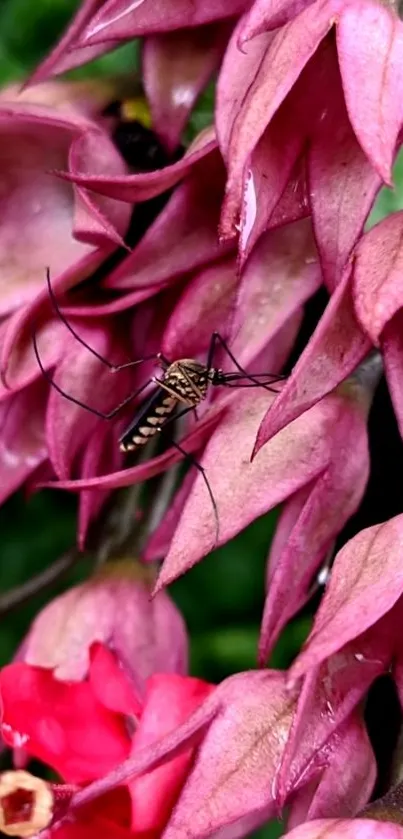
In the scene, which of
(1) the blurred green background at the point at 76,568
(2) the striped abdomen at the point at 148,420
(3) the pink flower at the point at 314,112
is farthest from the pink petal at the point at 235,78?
(1) the blurred green background at the point at 76,568

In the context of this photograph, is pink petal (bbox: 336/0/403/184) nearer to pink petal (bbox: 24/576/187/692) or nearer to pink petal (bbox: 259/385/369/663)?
pink petal (bbox: 259/385/369/663)

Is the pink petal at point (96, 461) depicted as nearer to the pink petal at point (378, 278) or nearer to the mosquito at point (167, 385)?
the mosquito at point (167, 385)

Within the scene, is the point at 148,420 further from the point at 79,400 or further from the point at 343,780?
the point at 343,780

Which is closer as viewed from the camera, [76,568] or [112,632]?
[112,632]

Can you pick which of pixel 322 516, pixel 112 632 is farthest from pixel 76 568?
pixel 322 516

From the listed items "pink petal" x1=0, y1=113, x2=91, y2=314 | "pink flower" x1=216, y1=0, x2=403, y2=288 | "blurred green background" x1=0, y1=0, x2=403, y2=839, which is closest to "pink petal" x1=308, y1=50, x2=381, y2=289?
"pink flower" x1=216, y1=0, x2=403, y2=288

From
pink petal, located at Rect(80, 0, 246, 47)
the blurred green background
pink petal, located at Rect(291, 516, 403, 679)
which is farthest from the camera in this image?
the blurred green background
